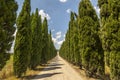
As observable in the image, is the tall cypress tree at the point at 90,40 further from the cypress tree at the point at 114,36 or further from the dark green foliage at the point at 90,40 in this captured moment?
the cypress tree at the point at 114,36

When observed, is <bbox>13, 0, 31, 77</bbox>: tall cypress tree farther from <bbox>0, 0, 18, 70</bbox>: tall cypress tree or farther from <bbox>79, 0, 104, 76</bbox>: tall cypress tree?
<bbox>0, 0, 18, 70</bbox>: tall cypress tree

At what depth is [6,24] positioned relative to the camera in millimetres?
17906

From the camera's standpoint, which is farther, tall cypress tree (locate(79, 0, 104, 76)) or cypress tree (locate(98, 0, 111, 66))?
tall cypress tree (locate(79, 0, 104, 76))

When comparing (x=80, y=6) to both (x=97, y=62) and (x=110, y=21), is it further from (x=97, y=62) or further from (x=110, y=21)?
(x=110, y=21)

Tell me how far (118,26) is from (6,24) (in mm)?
8480

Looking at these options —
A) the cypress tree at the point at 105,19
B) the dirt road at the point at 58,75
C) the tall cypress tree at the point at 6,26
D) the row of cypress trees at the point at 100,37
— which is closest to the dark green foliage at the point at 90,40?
the row of cypress trees at the point at 100,37

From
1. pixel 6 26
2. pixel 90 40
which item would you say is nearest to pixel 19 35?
pixel 90 40

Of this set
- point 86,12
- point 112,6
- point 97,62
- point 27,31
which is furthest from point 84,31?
point 112,6

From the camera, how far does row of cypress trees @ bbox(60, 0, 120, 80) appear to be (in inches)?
627

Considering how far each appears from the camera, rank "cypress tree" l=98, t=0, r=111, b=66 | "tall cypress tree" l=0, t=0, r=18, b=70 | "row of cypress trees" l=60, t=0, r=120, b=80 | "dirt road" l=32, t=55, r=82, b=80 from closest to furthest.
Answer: "row of cypress trees" l=60, t=0, r=120, b=80 → "tall cypress tree" l=0, t=0, r=18, b=70 → "cypress tree" l=98, t=0, r=111, b=66 → "dirt road" l=32, t=55, r=82, b=80

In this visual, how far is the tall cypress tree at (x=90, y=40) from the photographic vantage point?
2314cm

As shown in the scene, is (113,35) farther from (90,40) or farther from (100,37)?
(90,40)

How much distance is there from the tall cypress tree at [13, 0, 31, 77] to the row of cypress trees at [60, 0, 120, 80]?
269 inches

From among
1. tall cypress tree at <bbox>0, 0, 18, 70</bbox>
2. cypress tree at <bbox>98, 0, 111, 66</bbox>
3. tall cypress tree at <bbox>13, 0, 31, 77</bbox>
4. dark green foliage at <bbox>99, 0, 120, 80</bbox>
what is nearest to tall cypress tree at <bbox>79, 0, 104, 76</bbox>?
cypress tree at <bbox>98, 0, 111, 66</bbox>
